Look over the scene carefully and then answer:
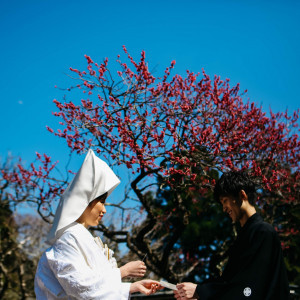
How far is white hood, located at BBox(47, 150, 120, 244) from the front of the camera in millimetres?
2475

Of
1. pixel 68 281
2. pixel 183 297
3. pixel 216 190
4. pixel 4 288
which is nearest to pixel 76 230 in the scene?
pixel 68 281

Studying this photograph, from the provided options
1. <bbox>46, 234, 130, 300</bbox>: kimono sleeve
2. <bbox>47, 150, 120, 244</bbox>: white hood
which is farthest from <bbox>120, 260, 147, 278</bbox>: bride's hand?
<bbox>47, 150, 120, 244</bbox>: white hood

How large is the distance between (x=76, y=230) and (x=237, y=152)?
4.19 metres

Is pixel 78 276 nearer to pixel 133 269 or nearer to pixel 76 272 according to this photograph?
pixel 76 272

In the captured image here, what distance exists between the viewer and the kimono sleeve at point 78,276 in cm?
229

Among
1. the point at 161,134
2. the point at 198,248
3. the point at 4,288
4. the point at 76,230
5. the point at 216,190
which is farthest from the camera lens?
the point at 198,248

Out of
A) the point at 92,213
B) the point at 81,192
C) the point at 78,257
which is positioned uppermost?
the point at 81,192

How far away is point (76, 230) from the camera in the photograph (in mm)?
2500

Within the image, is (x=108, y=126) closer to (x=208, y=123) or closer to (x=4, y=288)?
(x=208, y=123)

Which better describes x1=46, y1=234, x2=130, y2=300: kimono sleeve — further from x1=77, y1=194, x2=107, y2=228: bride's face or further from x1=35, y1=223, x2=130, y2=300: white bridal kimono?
x1=77, y1=194, x2=107, y2=228: bride's face

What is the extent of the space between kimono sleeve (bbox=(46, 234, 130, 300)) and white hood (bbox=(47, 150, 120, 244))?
0.10 metres

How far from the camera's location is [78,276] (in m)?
2.29

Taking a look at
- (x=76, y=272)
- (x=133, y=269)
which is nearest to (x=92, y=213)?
(x=76, y=272)

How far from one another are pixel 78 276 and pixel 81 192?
544 mm
